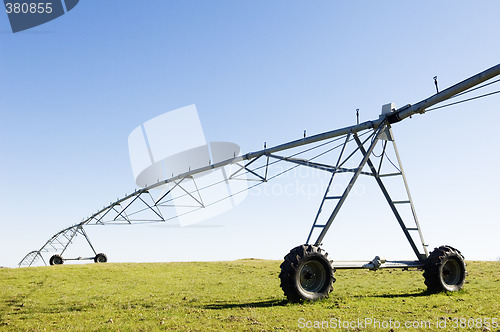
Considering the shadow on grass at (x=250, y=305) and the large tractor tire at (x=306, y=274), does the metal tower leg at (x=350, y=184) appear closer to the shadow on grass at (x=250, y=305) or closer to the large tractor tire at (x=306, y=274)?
the large tractor tire at (x=306, y=274)

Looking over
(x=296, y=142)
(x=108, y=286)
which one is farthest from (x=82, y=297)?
(x=296, y=142)

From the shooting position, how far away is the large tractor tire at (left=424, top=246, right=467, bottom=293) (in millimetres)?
13617

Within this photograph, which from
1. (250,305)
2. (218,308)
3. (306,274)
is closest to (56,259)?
(218,308)

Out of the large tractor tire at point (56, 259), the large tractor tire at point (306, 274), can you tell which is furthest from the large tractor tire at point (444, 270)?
the large tractor tire at point (56, 259)

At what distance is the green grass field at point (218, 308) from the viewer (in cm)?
→ 907

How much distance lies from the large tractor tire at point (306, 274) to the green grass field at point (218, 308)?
33 cm

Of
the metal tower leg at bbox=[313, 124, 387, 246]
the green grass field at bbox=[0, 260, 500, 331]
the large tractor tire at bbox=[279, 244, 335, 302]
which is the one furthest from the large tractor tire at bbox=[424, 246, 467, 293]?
the large tractor tire at bbox=[279, 244, 335, 302]

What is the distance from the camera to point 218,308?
1159cm

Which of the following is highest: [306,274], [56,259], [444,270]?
[306,274]

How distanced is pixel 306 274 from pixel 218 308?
2968 millimetres

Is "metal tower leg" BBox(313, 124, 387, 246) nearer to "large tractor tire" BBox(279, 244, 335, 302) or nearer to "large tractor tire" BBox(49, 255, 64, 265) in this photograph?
"large tractor tire" BBox(279, 244, 335, 302)

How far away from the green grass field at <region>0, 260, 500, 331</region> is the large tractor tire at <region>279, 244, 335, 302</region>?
0.33 meters

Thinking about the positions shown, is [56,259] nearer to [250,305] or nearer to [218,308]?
[218,308]

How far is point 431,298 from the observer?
12.7 meters
